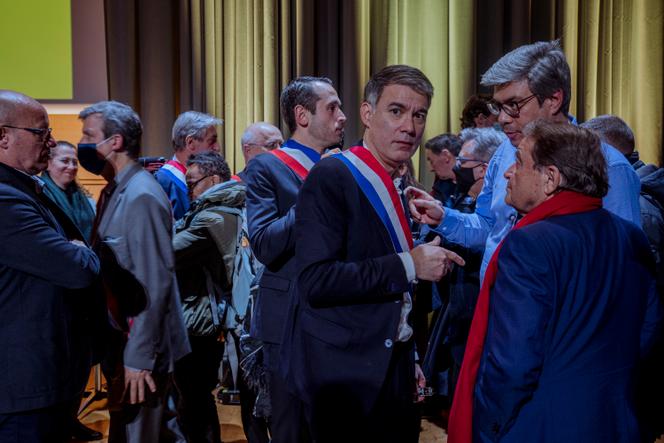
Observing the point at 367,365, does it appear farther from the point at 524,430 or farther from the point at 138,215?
the point at 138,215

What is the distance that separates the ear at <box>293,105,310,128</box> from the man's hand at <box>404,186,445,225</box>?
0.65 meters

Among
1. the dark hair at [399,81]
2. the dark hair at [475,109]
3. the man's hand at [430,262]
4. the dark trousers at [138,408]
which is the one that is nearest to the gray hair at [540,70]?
the dark hair at [399,81]

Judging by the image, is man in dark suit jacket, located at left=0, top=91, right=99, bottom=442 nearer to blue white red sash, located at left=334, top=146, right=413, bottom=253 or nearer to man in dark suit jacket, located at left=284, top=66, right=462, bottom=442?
man in dark suit jacket, located at left=284, top=66, right=462, bottom=442

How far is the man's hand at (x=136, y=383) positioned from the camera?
2.43 m

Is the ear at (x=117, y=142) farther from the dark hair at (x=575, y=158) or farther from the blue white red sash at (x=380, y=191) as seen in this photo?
the dark hair at (x=575, y=158)

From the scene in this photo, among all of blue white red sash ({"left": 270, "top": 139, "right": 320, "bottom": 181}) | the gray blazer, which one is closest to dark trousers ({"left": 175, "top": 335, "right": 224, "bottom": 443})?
the gray blazer

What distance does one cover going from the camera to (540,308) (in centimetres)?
154

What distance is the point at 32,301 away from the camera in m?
1.93

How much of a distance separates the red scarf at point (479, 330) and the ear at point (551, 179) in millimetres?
21

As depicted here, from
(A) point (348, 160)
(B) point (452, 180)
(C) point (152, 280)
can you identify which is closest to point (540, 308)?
(A) point (348, 160)

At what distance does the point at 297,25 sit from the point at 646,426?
4.66m

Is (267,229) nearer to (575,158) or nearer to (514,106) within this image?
(514,106)

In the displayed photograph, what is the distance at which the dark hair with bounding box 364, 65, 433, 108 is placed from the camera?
1.86 metres

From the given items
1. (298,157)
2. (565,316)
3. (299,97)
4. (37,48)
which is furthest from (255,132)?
(37,48)
